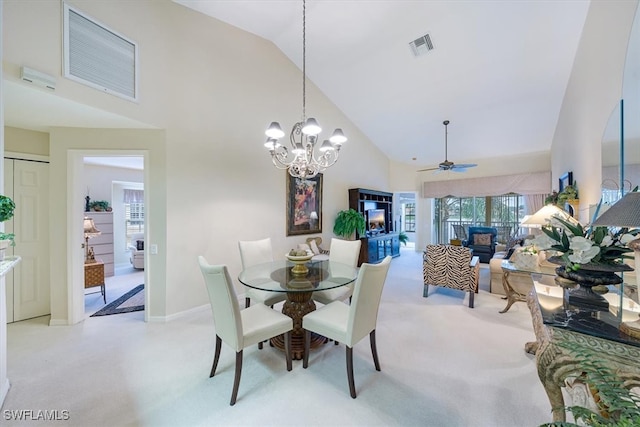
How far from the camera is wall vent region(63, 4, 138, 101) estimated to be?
232cm

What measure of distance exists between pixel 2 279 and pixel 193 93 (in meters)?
2.72

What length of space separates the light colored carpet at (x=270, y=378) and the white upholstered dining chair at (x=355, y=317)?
0.79 ft

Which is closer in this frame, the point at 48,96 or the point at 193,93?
the point at 48,96

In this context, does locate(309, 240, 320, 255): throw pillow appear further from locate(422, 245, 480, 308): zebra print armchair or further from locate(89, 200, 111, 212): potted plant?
locate(89, 200, 111, 212): potted plant

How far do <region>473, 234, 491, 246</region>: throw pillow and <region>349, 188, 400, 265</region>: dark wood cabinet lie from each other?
79.7 inches

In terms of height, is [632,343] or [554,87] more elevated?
[554,87]

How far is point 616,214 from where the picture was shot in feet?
3.22

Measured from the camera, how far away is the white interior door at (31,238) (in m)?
3.13

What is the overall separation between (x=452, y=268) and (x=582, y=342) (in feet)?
9.50

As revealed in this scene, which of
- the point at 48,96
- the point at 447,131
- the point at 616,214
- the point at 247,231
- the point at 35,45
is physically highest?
the point at 447,131

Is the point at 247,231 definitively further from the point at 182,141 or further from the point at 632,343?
the point at 632,343

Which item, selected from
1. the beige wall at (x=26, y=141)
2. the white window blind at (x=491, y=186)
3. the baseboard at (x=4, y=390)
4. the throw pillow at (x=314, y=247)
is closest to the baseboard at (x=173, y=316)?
the baseboard at (x=4, y=390)

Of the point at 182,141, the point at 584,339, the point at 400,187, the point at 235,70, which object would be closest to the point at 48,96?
the point at 182,141

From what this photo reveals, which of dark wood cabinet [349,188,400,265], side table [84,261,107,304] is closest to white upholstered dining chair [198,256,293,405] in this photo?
side table [84,261,107,304]
